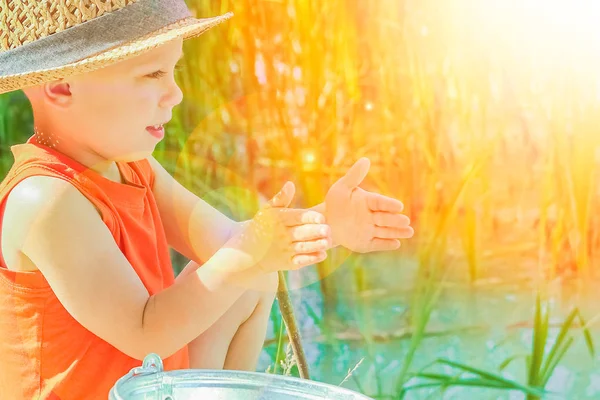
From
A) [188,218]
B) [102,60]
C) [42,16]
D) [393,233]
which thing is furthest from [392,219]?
[42,16]

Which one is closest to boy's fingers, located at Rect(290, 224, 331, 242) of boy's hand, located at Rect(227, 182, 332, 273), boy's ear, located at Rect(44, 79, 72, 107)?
boy's hand, located at Rect(227, 182, 332, 273)

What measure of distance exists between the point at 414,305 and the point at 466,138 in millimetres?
312

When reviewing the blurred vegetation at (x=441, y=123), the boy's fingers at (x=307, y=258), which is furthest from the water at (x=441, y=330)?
the boy's fingers at (x=307, y=258)

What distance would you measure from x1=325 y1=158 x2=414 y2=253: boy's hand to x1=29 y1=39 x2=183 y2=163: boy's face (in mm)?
Answer: 336

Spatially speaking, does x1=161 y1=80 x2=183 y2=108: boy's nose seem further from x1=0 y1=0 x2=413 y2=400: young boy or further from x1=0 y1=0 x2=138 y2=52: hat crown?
x1=0 y1=0 x2=138 y2=52: hat crown

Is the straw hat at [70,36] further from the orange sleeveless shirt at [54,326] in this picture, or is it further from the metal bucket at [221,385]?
the metal bucket at [221,385]

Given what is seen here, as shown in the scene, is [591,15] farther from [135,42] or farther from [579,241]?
[135,42]

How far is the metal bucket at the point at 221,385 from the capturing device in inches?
49.5

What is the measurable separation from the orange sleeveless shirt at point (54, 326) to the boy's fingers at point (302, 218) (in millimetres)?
324

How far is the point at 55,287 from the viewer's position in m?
1.48

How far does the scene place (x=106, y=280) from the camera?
1.46 m

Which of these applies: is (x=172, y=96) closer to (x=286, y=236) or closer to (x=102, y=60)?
(x=102, y=60)

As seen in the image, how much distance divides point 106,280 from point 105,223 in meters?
0.11

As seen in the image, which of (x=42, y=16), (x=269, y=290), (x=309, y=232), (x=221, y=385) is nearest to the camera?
(x=221, y=385)
